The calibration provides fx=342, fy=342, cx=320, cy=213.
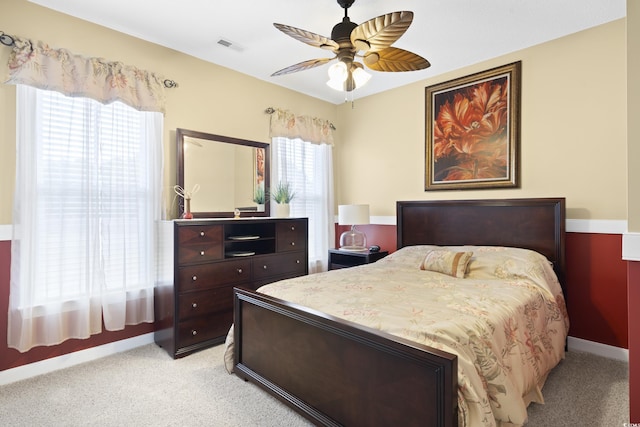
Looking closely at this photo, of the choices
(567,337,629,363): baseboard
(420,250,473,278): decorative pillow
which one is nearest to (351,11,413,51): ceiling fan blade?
(420,250,473,278): decorative pillow

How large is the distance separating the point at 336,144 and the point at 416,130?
4.07 ft

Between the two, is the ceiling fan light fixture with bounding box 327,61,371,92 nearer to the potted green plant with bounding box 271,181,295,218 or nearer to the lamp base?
the potted green plant with bounding box 271,181,295,218

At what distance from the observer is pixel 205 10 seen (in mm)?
2617

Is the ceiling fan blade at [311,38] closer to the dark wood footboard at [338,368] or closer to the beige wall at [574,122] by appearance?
the dark wood footboard at [338,368]

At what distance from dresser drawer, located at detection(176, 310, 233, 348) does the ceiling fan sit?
7.13ft

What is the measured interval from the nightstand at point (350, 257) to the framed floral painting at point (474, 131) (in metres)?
1.01

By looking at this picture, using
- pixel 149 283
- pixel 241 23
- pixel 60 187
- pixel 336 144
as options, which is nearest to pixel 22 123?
pixel 60 187

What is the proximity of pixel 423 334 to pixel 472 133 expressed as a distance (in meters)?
2.62

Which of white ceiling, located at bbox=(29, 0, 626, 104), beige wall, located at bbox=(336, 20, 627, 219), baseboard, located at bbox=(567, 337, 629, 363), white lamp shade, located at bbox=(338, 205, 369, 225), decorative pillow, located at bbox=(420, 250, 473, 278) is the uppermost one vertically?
white ceiling, located at bbox=(29, 0, 626, 104)

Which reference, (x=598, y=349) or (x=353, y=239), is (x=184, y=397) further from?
(x=598, y=349)

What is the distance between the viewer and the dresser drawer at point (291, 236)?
3.57 m

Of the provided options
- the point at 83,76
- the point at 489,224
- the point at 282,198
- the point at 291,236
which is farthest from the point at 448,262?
the point at 83,76

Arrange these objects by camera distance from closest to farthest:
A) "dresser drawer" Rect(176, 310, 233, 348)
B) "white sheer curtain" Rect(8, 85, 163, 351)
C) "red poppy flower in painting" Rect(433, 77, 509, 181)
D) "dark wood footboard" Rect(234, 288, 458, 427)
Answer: "dark wood footboard" Rect(234, 288, 458, 427), "white sheer curtain" Rect(8, 85, 163, 351), "dresser drawer" Rect(176, 310, 233, 348), "red poppy flower in painting" Rect(433, 77, 509, 181)

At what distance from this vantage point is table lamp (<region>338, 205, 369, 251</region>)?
4051 millimetres
